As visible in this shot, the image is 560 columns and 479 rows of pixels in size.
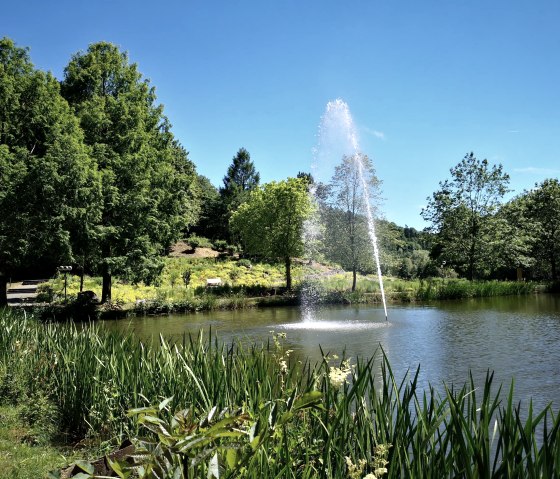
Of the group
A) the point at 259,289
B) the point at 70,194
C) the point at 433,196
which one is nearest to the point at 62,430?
the point at 70,194

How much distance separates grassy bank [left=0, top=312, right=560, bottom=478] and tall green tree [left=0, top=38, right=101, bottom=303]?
1069cm

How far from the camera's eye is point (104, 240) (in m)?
21.1

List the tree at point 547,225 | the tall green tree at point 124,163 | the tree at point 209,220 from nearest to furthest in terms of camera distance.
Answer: the tall green tree at point 124,163 → the tree at point 547,225 → the tree at point 209,220

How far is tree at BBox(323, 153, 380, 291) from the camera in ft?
96.9

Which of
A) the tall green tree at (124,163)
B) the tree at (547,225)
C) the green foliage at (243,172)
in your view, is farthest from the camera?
the green foliage at (243,172)

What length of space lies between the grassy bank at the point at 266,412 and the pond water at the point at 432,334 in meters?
0.60

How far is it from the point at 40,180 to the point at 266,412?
17963 millimetres

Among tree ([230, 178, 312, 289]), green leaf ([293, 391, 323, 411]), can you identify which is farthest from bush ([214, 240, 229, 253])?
green leaf ([293, 391, 323, 411])

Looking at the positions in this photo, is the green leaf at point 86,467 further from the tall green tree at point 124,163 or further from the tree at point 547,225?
the tree at point 547,225

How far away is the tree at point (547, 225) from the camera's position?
34.5m

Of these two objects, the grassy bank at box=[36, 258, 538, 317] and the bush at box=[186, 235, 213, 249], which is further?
the bush at box=[186, 235, 213, 249]

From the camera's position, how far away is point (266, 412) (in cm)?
288

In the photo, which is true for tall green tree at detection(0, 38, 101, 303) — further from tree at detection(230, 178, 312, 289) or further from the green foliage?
the green foliage

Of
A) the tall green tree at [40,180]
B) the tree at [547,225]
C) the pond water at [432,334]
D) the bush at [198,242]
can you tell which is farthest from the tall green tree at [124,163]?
the bush at [198,242]
